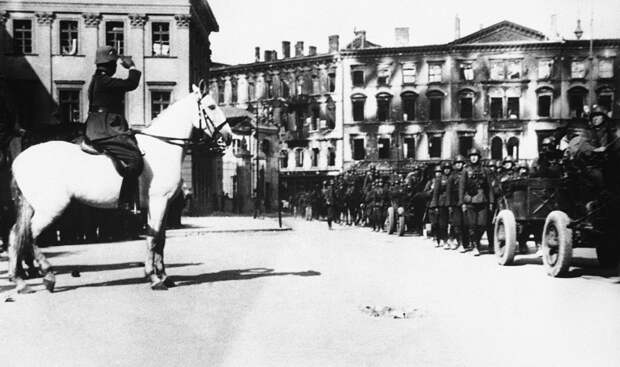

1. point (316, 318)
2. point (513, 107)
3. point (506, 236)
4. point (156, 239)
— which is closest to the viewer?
point (316, 318)

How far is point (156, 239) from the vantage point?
8.96 metres

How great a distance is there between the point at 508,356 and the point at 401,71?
56.8 metres

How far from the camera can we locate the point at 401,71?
60688mm

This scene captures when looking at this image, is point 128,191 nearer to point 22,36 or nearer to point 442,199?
point 442,199

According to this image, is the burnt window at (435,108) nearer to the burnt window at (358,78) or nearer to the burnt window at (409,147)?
the burnt window at (409,147)

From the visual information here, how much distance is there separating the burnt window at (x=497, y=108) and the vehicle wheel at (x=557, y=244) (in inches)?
1935

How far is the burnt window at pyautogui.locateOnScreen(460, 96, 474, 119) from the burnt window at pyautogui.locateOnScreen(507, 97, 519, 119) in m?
3.15

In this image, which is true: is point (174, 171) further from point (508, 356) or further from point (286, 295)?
point (508, 356)

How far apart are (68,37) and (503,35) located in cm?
3883

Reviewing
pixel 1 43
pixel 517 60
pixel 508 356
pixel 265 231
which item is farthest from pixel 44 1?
pixel 517 60

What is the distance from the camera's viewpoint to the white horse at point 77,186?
850cm

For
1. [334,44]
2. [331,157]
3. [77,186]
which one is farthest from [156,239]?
[334,44]

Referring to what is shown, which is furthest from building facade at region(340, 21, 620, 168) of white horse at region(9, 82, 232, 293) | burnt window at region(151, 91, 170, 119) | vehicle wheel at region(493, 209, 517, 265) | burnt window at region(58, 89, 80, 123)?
white horse at region(9, 82, 232, 293)

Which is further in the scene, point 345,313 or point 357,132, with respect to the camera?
point 357,132
